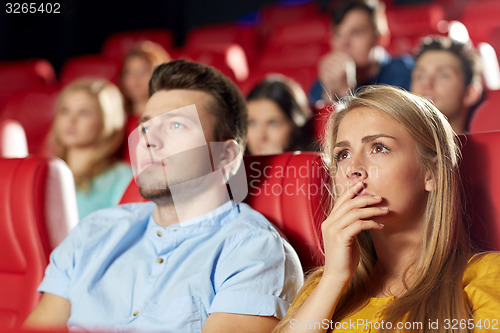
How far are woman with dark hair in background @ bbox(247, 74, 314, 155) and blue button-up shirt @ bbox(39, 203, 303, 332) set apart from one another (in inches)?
25.2

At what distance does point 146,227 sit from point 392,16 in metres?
2.49

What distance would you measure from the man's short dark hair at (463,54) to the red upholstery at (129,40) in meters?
2.24

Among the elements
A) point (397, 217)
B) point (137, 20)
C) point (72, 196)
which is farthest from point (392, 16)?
Result: point (397, 217)

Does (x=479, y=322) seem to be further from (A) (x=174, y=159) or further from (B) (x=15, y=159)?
(B) (x=15, y=159)

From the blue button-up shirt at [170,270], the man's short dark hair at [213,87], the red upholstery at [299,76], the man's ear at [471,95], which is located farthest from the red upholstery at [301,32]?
the blue button-up shirt at [170,270]

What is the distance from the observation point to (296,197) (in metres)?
1.03

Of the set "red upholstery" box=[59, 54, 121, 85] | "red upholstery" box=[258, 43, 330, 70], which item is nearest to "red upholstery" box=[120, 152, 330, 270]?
"red upholstery" box=[258, 43, 330, 70]

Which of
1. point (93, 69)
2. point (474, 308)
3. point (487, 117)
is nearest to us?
point (474, 308)

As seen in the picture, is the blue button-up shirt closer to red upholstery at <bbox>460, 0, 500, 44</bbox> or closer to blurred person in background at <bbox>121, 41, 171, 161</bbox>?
blurred person in background at <bbox>121, 41, 171, 161</bbox>

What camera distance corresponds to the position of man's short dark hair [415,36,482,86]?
1686 millimetres

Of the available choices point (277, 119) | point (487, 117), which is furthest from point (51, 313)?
point (487, 117)

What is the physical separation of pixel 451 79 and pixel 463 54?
10 cm

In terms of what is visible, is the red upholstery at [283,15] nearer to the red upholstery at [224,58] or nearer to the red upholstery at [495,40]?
the red upholstery at [224,58]

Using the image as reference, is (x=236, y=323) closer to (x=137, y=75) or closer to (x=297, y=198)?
(x=297, y=198)
